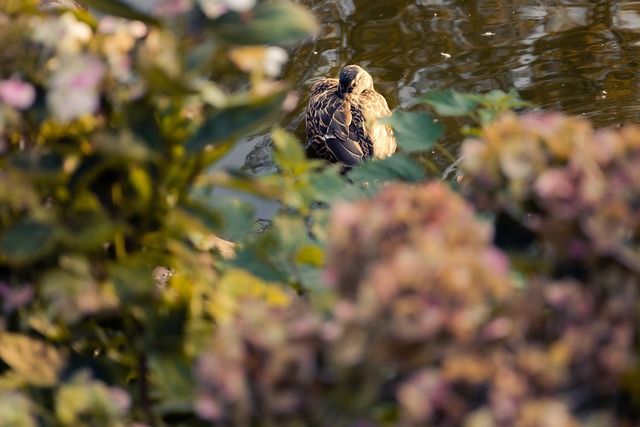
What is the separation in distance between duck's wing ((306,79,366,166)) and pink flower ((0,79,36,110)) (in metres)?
4.45

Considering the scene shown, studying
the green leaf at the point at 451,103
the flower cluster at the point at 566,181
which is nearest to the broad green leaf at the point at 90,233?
the flower cluster at the point at 566,181

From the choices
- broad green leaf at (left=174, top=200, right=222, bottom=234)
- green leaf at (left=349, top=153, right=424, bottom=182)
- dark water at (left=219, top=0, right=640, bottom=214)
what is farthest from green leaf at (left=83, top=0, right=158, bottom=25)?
dark water at (left=219, top=0, right=640, bottom=214)

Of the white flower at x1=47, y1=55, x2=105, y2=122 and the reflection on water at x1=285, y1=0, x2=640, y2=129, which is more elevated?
the white flower at x1=47, y1=55, x2=105, y2=122

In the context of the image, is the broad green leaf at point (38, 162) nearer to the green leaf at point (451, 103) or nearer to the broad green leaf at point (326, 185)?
the broad green leaf at point (326, 185)

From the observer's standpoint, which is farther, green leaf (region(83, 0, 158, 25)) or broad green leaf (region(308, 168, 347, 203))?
broad green leaf (region(308, 168, 347, 203))

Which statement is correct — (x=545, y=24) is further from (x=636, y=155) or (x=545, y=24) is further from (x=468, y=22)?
(x=636, y=155)

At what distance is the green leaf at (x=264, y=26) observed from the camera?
3.42ft

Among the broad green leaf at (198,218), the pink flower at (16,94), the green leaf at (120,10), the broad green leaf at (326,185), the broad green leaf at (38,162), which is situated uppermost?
the green leaf at (120,10)

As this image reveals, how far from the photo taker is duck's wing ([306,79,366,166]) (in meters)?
5.50

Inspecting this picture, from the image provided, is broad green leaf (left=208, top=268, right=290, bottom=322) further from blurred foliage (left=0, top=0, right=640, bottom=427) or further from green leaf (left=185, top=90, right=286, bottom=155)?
green leaf (left=185, top=90, right=286, bottom=155)

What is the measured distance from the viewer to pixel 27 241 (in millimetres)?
1061

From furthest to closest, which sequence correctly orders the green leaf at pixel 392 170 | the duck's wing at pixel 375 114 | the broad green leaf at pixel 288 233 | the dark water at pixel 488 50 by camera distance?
the duck's wing at pixel 375 114
the dark water at pixel 488 50
the green leaf at pixel 392 170
the broad green leaf at pixel 288 233

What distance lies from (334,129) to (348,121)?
16cm

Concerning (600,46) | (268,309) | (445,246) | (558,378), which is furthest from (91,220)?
(600,46)
